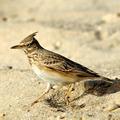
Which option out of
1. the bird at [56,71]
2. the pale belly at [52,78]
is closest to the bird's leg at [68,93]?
the bird at [56,71]

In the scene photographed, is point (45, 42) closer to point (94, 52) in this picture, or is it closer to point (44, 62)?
point (94, 52)

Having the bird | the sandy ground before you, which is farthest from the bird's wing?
the sandy ground

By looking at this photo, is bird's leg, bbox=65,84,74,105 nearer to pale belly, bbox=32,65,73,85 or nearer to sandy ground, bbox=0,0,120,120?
sandy ground, bbox=0,0,120,120

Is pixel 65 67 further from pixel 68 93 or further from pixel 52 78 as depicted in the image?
pixel 68 93

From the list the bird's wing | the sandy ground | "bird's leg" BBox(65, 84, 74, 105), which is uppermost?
the bird's wing

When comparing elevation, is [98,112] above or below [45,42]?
above

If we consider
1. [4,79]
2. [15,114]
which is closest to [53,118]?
[15,114]

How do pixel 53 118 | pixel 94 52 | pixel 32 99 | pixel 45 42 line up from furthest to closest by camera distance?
pixel 45 42 < pixel 94 52 < pixel 32 99 < pixel 53 118

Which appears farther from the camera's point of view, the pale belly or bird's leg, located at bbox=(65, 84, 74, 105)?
bird's leg, located at bbox=(65, 84, 74, 105)
